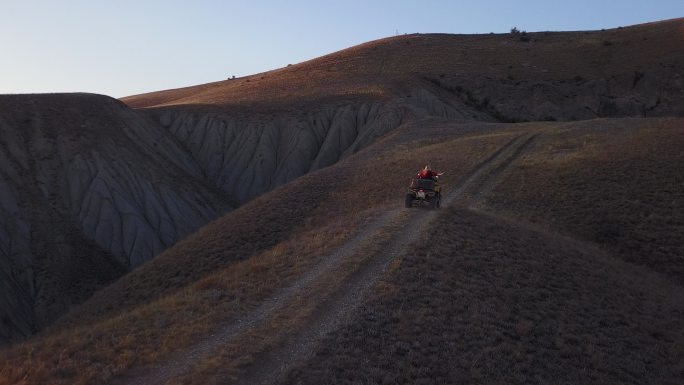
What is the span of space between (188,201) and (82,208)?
815 centimetres

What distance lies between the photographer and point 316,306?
541 inches

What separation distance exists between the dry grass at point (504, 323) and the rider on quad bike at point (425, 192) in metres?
3.84

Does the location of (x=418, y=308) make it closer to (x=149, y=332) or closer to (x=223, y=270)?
(x=149, y=332)

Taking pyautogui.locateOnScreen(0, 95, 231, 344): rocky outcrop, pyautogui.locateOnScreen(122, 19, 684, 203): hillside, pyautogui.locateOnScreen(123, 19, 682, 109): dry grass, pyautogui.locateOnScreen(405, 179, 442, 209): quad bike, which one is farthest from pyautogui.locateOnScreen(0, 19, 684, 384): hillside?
Answer: pyautogui.locateOnScreen(405, 179, 442, 209): quad bike

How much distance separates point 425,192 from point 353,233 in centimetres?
473

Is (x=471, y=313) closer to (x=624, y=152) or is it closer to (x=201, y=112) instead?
(x=624, y=152)

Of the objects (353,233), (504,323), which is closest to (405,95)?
(353,233)

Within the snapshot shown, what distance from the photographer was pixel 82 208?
40.3 meters

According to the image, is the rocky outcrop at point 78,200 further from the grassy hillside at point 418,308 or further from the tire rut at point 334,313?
the tire rut at point 334,313

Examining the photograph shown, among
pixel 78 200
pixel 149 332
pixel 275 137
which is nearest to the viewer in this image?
pixel 149 332

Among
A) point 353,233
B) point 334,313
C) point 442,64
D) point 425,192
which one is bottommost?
point 353,233

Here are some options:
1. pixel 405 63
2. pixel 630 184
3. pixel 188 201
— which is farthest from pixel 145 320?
pixel 405 63

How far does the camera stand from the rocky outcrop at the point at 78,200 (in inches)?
1286

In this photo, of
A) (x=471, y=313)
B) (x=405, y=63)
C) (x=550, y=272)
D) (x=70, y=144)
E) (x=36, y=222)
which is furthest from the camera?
(x=405, y=63)
